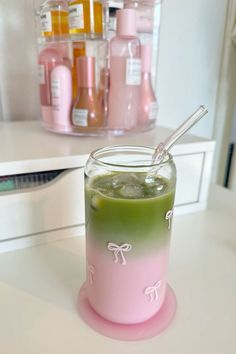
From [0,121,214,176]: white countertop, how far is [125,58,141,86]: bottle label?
0.10 m

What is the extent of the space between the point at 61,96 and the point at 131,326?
1.34 feet

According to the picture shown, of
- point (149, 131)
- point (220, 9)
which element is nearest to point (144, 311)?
point (149, 131)

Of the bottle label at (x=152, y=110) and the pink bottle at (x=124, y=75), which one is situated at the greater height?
the pink bottle at (x=124, y=75)

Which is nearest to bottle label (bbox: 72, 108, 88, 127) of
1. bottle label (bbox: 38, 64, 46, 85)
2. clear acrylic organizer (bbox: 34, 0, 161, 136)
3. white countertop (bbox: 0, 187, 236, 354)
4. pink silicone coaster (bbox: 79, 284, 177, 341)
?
clear acrylic organizer (bbox: 34, 0, 161, 136)

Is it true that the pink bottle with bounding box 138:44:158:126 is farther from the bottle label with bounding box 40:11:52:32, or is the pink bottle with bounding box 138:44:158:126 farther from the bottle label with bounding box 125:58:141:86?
the bottle label with bounding box 40:11:52:32

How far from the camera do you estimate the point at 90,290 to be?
0.31 metres

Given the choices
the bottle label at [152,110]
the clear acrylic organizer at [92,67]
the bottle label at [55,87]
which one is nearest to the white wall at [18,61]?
the clear acrylic organizer at [92,67]

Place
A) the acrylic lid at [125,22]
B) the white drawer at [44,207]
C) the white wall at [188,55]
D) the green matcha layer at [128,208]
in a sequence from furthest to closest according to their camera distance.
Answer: the white wall at [188,55] < the acrylic lid at [125,22] < the white drawer at [44,207] < the green matcha layer at [128,208]

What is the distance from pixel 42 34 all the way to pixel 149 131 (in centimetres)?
28

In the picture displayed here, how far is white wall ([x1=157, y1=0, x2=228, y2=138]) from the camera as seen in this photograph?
30.5 inches

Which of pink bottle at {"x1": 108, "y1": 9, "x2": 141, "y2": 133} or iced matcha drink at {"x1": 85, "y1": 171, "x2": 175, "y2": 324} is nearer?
iced matcha drink at {"x1": 85, "y1": 171, "x2": 175, "y2": 324}

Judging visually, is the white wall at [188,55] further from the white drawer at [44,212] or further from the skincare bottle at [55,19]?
the white drawer at [44,212]

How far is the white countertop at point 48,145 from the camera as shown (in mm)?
391

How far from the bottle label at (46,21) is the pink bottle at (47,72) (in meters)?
0.04
